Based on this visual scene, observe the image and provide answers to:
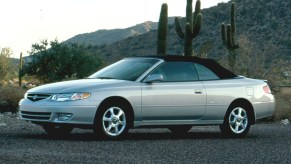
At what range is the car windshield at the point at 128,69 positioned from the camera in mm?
12734

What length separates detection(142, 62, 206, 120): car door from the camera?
12539 mm

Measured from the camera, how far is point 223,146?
11.8m

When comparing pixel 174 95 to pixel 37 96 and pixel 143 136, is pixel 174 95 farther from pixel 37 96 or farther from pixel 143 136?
pixel 37 96

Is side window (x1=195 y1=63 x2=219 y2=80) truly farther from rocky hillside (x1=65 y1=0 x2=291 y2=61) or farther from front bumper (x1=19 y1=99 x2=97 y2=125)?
rocky hillside (x1=65 y1=0 x2=291 y2=61)

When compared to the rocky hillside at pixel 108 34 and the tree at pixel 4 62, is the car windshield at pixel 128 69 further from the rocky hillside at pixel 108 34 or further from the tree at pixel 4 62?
the rocky hillside at pixel 108 34

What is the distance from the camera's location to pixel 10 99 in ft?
75.8

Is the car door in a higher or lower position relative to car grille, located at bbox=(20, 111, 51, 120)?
higher

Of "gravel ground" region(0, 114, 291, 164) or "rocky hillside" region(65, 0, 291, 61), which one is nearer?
"gravel ground" region(0, 114, 291, 164)

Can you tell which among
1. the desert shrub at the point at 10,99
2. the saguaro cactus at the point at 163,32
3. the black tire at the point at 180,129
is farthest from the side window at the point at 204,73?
the saguaro cactus at the point at 163,32

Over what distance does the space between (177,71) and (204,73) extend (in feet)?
2.07

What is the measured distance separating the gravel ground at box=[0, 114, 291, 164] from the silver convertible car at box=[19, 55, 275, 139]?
329 mm

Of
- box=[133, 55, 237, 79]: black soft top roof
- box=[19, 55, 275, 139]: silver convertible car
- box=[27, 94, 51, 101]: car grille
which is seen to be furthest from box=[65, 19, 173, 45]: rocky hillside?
box=[27, 94, 51, 101]: car grille

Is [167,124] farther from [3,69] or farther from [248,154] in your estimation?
[3,69]

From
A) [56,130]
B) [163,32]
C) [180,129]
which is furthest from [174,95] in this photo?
[163,32]
